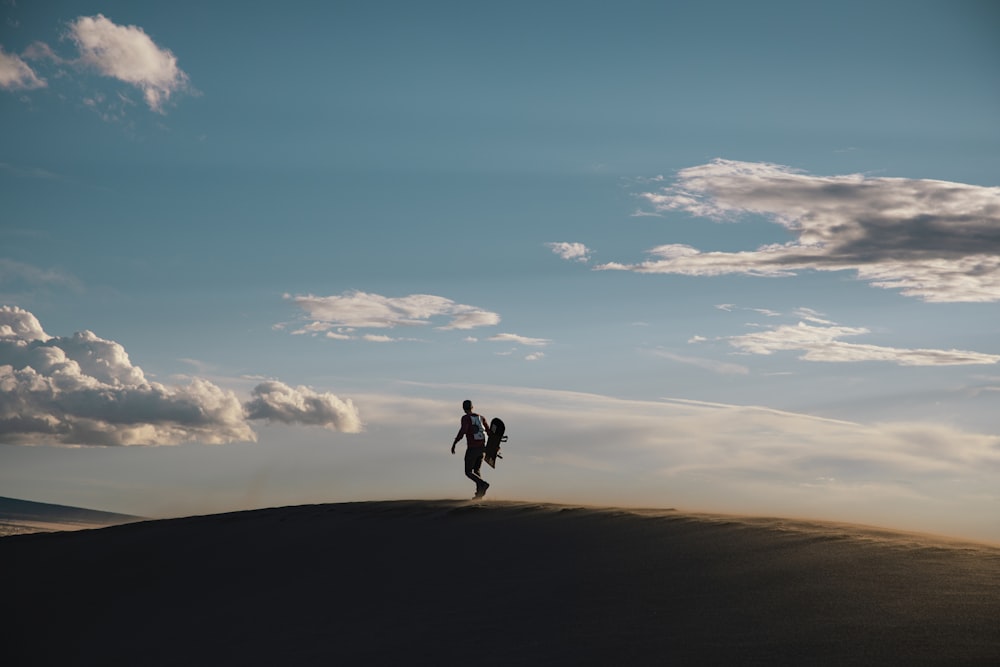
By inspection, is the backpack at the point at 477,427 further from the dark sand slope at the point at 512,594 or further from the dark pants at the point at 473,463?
the dark sand slope at the point at 512,594

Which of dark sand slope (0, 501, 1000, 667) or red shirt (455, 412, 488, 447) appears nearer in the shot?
dark sand slope (0, 501, 1000, 667)

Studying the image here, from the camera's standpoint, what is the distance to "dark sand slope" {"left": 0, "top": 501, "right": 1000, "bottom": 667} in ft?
22.8

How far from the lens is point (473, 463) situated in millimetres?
17125

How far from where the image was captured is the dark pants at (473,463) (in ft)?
56.1

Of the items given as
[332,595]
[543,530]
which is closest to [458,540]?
[543,530]

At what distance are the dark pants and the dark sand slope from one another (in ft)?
4.35

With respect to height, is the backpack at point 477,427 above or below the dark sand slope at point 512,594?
above

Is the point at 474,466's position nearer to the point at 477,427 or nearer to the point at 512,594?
the point at 477,427

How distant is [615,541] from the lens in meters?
11.2

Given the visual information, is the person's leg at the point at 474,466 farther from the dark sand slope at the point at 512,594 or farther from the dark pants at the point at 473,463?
the dark sand slope at the point at 512,594

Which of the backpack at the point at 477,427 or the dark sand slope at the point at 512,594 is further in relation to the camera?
the backpack at the point at 477,427

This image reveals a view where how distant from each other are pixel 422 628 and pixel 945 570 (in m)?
4.97

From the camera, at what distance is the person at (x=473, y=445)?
17.1 m

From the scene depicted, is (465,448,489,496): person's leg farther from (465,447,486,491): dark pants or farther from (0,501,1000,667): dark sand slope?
(0,501,1000,667): dark sand slope
